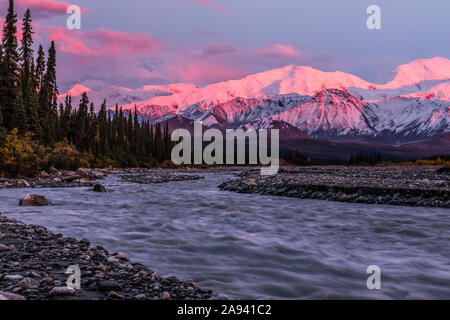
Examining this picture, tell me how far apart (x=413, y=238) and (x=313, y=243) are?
3653mm

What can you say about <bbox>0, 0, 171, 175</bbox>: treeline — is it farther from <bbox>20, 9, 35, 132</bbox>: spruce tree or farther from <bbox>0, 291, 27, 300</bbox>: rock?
<bbox>0, 291, 27, 300</bbox>: rock

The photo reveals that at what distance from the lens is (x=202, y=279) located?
27.1 ft

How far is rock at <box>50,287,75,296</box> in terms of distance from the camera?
6.08 metres

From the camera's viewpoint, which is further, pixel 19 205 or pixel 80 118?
pixel 80 118

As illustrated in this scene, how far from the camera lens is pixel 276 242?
1220 centimetres

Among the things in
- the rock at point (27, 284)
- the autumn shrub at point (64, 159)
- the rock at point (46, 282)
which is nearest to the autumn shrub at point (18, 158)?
the autumn shrub at point (64, 159)

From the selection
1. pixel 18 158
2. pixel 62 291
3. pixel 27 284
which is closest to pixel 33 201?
pixel 27 284

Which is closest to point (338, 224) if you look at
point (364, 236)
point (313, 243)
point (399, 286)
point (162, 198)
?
point (364, 236)

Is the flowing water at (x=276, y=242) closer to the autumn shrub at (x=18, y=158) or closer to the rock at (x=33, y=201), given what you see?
the rock at (x=33, y=201)

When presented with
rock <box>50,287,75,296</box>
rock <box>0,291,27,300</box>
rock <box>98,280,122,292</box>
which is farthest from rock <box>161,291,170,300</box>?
rock <box>0,291,27,300</box>

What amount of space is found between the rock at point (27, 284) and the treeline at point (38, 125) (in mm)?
33090

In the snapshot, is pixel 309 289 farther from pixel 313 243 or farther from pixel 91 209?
pixel 91 209
